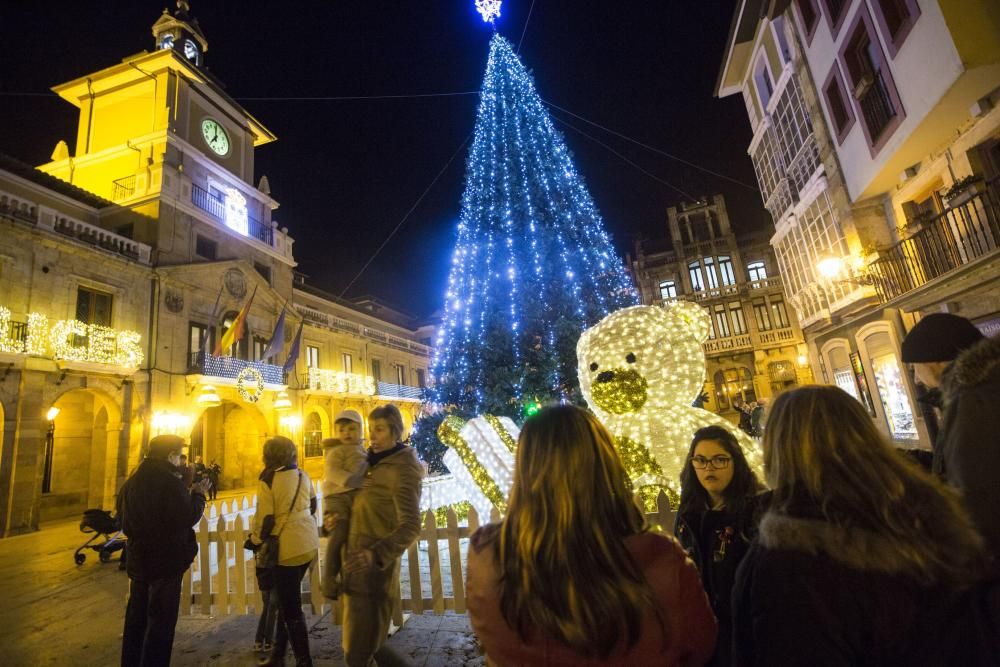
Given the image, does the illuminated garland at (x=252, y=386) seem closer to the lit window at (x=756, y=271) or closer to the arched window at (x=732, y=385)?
the arched window at (x=732, y=385)

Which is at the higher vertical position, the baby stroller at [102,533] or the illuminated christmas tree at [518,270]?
the illuminated christmas tree at [518,270]

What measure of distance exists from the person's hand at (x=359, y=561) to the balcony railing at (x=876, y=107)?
38.1ft

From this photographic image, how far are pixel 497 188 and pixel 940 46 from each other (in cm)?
734

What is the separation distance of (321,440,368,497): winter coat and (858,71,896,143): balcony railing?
11310 mm

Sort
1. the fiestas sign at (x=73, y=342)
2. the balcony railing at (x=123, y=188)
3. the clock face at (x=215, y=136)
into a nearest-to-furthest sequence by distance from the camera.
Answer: the fiestas sign at (x=73, y=342) < the balcony railing at (x=123, y=188) < the clock face at (x=215, y=136)

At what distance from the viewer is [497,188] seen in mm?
9211

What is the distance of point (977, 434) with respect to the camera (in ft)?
5.42

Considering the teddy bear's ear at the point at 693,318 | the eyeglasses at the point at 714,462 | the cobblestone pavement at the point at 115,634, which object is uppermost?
the teddy bear's ear at the point at 693,318

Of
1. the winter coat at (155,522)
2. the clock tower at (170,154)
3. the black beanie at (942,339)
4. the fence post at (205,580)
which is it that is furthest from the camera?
the clock tower at (170,154)

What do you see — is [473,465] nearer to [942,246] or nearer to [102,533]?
[102,533]

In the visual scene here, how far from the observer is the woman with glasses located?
2014 mm

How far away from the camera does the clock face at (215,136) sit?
2022 cm

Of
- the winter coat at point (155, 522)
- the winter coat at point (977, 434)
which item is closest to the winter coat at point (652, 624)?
the winter coat at point (977, 434)

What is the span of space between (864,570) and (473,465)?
422 cm
